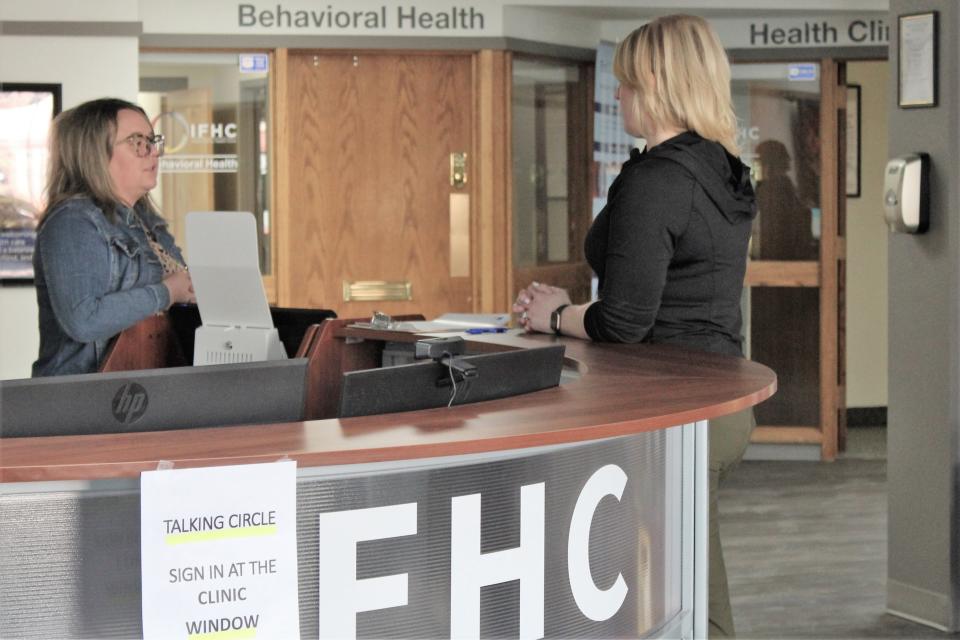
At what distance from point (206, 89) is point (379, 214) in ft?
3.82

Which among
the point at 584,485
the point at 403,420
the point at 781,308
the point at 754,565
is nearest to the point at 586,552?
the point at 584,485

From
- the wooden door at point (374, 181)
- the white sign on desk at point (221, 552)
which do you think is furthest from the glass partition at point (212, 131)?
the white sign on desk at point (221, 552)

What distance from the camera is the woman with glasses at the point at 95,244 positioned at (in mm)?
3598

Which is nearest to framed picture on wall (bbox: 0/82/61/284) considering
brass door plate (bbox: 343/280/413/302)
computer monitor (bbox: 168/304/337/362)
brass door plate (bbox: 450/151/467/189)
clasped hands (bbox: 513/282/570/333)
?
brass door plate (bbox: 343/280/413/302)

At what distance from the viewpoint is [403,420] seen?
6.94 feet

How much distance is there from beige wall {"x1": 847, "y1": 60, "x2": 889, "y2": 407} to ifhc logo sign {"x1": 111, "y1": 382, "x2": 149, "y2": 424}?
7.33m

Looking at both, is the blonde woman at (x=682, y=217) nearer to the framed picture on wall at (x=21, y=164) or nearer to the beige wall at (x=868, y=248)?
the framed picture on wall at (x=21, y=164)

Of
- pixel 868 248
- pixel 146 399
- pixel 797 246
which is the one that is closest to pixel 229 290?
pixel 146 399

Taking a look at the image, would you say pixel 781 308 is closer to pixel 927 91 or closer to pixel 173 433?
pixel 927 91

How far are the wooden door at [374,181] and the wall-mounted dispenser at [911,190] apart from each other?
304 centimetres

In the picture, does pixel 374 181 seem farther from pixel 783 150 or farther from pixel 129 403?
pixel 129 403

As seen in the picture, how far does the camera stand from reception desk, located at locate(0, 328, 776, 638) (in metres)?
1.88

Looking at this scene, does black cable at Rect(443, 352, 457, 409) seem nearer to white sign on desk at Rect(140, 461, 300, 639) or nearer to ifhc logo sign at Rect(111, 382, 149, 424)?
white sign on desk at Rect(140, 461, 300, 639)

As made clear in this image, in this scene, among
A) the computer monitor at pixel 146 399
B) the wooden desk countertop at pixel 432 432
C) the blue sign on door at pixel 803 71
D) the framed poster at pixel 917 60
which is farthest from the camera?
the blue sign on door at pixel 803 71
